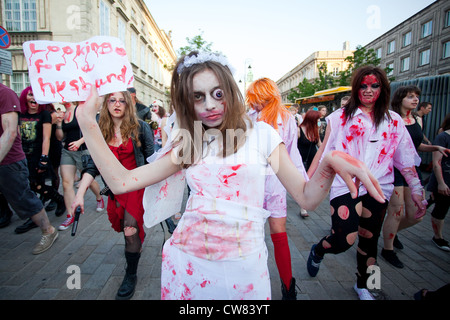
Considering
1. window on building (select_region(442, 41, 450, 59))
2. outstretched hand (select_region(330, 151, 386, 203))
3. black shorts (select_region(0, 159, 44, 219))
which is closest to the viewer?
outstretched hand (select_region(330, 151, 386, 203))

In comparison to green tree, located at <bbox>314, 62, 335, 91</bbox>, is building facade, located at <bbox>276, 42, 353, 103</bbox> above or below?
above

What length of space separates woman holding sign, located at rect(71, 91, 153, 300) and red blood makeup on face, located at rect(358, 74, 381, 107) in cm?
220

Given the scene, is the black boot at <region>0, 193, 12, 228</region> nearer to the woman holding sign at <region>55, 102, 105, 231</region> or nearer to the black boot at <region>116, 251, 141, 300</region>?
the woman holding sign at <region>55, 102, 105, 231</region>

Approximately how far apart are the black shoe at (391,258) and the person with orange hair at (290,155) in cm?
149

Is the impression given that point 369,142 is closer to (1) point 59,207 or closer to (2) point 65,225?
(2) point 65,225

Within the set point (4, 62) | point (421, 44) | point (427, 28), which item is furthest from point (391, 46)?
point (4, 62)

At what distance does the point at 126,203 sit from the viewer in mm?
2240

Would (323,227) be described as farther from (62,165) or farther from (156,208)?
(62,165)

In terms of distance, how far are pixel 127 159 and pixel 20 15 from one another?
47.6 feet

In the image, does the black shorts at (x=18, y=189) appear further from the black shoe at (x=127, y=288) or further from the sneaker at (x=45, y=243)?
the black shoe at (x=127, y=288)

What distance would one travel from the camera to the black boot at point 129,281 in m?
2.22

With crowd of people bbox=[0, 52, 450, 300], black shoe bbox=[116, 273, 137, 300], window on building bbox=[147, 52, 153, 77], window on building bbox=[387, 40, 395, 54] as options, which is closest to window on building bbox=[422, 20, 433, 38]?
window on building bbox=[387, 40, 395, 54]

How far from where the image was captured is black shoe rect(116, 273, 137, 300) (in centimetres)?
221

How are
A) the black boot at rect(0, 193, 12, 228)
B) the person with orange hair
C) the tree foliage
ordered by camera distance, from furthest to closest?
the tree foliage < the black boot at rect(0, 193, 12, 228) < the person with orange hair
